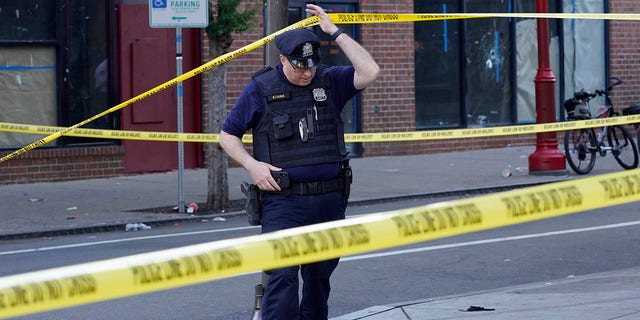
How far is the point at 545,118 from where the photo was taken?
17547mm

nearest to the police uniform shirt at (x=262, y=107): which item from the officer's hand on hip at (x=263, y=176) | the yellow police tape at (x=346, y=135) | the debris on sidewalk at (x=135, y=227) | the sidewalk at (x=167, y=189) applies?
the officer's hand on hip at (x=263, y=176)

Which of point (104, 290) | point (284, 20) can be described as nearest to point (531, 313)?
point (284, 20)

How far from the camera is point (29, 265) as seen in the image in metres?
10.3

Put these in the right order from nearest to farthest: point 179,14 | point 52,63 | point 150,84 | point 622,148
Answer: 1. point 179,14
2. point 52,63
3. point 622,148
4. point 150,84

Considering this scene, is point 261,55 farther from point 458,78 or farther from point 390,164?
point 458,78

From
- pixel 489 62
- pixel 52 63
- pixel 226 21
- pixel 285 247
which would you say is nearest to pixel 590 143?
pixel 489 62

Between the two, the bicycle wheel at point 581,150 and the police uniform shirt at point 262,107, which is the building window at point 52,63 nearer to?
the bicycle wheel at point 581,150

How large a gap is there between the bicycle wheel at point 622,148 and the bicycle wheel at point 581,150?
0.40 meters

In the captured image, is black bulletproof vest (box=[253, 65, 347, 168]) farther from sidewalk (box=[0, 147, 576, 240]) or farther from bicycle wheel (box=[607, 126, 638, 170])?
bicycle wheel (box=[607, 126, 638, 170])

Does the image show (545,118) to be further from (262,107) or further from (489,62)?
(262,107)

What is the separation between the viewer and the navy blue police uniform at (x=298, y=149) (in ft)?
19.8

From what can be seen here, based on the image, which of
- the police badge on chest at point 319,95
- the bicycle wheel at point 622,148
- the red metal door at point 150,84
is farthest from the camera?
the red metal door at point 150,84

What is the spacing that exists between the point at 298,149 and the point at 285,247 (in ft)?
7.20

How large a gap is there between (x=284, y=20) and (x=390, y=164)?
39.3 feet
